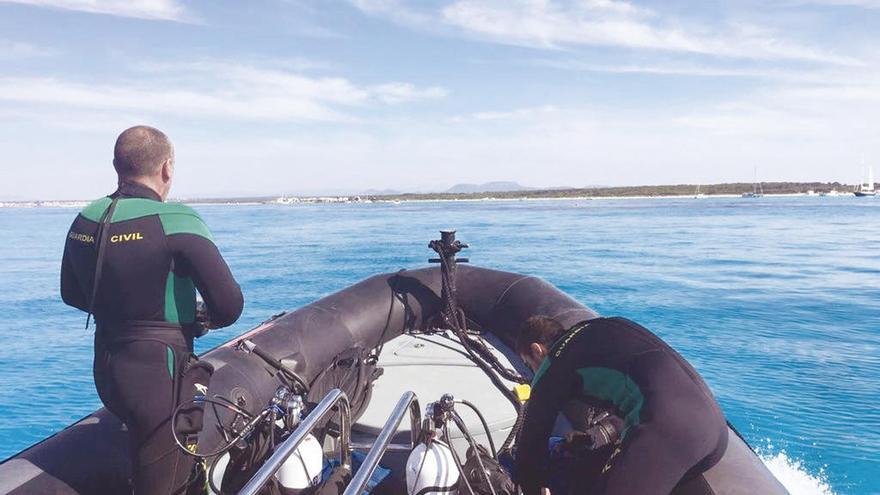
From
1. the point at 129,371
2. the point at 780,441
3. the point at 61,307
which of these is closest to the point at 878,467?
the point at 780,441

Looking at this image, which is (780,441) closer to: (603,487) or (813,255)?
(603,487)

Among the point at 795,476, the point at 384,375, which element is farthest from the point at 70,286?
the point at 795,476

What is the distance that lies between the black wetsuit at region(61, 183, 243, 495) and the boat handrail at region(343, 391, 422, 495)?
62cm

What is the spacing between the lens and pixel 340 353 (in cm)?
365

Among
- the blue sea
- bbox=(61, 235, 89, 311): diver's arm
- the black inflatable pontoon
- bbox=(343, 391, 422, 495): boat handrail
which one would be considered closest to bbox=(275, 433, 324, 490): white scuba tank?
bbox=(343, 391, 422, 495): boat handrail

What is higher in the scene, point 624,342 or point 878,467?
point 624,342

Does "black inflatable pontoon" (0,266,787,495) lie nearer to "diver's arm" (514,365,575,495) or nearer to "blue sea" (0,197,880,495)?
"diver's arm" (514,365,575,495)

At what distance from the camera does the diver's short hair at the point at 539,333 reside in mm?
2248

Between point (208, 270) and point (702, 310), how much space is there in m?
9.89

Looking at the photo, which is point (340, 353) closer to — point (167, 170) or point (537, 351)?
point (537, 351)

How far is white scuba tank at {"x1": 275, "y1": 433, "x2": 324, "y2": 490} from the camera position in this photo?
1935mm

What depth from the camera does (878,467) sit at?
4.71 meters

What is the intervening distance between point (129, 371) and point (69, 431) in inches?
30.6

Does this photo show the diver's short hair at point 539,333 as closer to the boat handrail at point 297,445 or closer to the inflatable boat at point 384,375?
the inflatable boat at point 384,375
